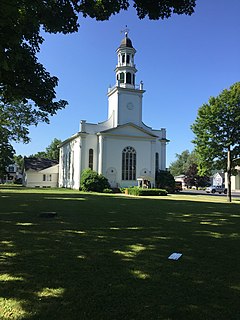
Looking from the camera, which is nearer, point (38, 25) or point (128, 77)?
point (38, 25)

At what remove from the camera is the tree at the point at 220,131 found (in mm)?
30422

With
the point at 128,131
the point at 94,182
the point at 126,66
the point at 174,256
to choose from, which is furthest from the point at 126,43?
the point at 174,256

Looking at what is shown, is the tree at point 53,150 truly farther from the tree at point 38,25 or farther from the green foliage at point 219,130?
the tree at point 38,25

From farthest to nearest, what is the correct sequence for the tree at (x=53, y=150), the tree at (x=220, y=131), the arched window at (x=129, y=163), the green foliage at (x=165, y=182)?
the tree at (x=53, y=150)
the green foliage at (x=165, y=182)
the arched window at (x=129, y=163)
the tree at (x=220, y=131)

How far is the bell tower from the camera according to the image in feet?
147

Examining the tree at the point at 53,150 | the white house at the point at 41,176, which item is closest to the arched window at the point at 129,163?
the white house at the point at 41,176

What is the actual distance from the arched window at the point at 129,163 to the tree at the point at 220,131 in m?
12.7

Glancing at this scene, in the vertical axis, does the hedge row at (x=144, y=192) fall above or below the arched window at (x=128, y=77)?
below

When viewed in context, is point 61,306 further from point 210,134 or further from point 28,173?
point 28,173

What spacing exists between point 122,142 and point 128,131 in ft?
5.87

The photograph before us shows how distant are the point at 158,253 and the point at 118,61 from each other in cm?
4441

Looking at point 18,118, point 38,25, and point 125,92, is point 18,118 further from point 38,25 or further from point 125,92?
point 38,25

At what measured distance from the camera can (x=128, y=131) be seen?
141 feet

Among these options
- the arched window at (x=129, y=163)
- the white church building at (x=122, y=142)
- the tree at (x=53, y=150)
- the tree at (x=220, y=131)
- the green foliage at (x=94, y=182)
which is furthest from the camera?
the tree at (x=53, y=150)
